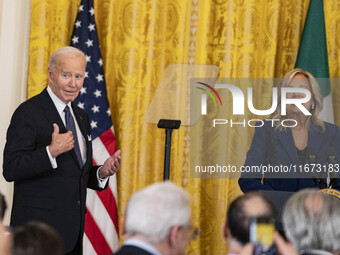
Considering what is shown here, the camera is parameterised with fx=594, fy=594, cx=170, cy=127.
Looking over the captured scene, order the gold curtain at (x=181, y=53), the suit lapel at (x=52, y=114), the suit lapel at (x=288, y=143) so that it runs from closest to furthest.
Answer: the suit lapel at (x=52, y=114)
the suit lapel at (x=288, y=143)
the gold curtain at (x=181, y=53)

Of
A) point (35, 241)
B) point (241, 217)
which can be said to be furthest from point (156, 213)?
point (35, 241)

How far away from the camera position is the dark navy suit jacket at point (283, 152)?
13.3 feet

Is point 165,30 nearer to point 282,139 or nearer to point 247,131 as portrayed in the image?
point 247,131

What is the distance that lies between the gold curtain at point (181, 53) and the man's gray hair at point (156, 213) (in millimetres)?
3484

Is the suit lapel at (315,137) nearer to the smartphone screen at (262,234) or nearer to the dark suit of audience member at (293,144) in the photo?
the dark suit of audience member at (293,144)

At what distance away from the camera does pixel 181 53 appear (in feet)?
19.3

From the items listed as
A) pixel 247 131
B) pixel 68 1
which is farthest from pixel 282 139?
pixel 68 1

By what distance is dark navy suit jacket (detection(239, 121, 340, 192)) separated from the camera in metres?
4.07

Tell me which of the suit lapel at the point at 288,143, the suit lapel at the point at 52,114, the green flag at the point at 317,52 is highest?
the green flag at the point at 317,52

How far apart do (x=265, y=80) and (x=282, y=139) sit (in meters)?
1.81

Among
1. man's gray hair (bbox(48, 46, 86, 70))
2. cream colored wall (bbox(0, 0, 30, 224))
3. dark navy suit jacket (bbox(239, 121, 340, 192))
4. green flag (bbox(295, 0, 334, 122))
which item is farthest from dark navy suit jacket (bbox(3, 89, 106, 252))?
green flag (bbox(295, 0, 334, 122))

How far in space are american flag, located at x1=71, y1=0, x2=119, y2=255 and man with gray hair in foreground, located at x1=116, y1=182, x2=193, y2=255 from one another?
3301 millimetres

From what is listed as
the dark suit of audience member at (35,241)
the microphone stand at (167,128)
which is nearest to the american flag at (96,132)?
the microphone stand at (167,128)

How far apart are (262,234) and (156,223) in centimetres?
39
